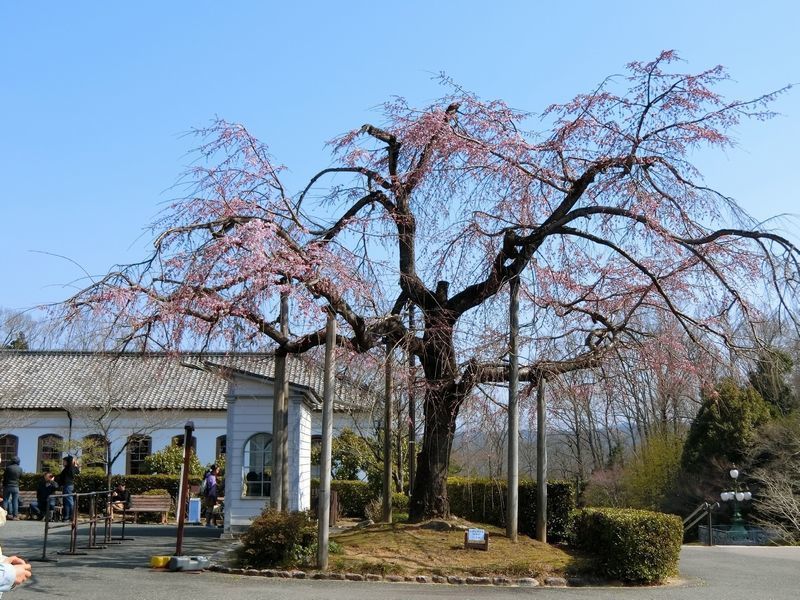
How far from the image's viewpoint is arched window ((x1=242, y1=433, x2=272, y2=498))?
1947 centimetres

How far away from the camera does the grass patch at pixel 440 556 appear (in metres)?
13.4

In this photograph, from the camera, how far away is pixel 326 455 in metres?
13.9

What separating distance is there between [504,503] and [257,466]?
5454mm

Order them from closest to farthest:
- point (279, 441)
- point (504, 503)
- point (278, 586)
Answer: point (278, 586), point (279, 441), point (504, 503)

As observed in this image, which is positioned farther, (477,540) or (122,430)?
(122,430)

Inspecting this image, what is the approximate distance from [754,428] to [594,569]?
61.2 feet

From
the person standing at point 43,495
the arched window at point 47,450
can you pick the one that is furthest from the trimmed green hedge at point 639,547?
the arched window at point 47,450

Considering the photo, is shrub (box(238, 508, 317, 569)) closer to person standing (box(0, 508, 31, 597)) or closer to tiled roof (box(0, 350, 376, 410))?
person standing (box(0, 508, 31, 597))

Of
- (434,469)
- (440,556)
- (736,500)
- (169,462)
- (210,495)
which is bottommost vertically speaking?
(736,500)

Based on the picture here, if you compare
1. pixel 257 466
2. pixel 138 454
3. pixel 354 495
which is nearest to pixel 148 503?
pixel 257 466

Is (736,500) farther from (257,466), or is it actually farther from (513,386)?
(257,466)

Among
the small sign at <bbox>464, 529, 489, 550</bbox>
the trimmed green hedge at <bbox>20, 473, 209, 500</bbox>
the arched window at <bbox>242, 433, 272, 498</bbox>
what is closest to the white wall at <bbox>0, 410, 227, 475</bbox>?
the trimmed green hedge at <bbox>20, 473, 209, 500</bbox>

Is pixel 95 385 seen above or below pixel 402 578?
above

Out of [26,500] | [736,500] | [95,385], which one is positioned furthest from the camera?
[95,385]
